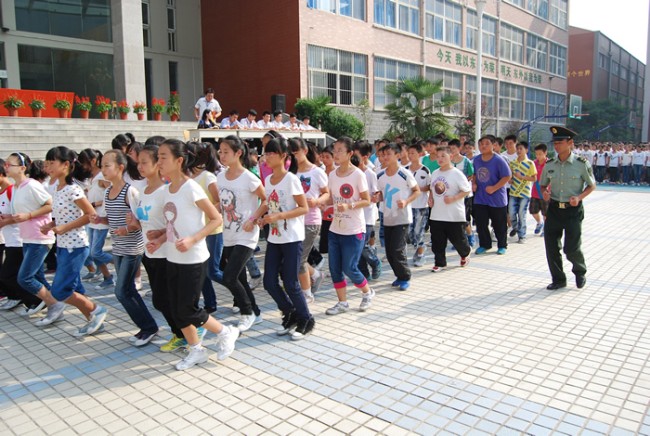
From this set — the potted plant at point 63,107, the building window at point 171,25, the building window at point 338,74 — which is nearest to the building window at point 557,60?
the building window at point 338,74

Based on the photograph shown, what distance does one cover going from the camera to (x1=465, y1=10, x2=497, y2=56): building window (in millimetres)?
30359

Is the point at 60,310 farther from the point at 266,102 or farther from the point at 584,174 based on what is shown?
the point at 266,102

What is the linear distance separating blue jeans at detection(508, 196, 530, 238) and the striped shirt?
6630 mm

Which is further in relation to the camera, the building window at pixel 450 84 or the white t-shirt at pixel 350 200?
the building window at pixel 450 84

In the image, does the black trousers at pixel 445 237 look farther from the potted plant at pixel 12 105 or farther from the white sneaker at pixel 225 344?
the potted plant at pixel 12 105

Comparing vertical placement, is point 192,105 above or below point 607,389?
above

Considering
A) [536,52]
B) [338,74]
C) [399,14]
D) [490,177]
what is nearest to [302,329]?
[490,177]

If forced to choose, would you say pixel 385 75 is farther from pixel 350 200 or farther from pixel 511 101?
pixel 350 200

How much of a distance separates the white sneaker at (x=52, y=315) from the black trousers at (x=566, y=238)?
208 inches

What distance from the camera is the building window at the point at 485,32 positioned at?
3036cm

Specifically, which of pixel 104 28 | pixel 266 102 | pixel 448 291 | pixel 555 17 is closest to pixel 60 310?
pixel 448 291

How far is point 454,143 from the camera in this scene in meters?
8.23

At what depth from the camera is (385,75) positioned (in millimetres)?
24109

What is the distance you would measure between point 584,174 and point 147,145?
4669 millimetres
